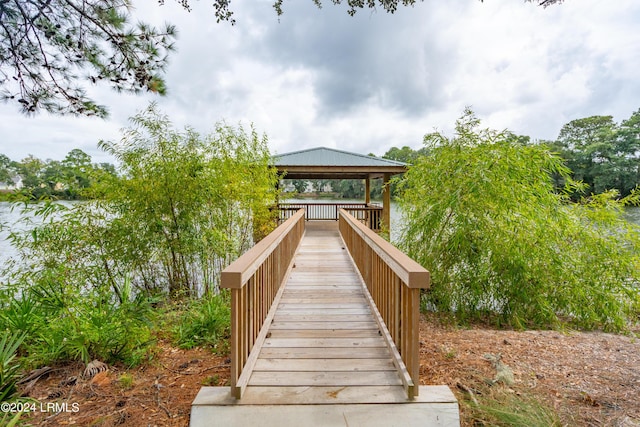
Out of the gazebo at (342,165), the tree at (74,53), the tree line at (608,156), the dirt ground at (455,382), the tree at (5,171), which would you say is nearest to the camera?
the dirt ground at (455,382)

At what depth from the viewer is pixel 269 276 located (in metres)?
2.94

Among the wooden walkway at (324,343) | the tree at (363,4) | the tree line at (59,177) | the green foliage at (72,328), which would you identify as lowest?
the wooden walkway at (324,343)

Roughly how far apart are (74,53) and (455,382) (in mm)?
4948

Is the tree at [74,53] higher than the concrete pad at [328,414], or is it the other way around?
the tree at [74,53]

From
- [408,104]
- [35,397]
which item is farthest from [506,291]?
[408,104]

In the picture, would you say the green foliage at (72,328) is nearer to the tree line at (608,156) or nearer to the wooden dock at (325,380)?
the wooden dock at (325,380)

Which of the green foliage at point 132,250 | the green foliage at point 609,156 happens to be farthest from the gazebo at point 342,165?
the green foliage at point 609,156

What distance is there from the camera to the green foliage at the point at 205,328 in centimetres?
274

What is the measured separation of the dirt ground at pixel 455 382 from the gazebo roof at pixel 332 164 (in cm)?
606

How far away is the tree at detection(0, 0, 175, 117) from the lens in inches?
123

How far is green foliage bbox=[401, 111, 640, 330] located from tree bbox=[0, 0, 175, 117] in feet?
12.4

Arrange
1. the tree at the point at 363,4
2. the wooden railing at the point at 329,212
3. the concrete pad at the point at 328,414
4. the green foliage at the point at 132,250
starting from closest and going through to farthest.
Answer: the concrete pad at the point at 328,414 < the green foliage at the point at 132,250 < the tree at the point at 363,4 < the wooden railing at the point at 329,212

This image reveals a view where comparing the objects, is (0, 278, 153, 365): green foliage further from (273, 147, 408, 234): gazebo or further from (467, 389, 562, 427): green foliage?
(273, 147, 408, 234): gazebo

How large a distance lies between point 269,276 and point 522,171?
3365 mm
